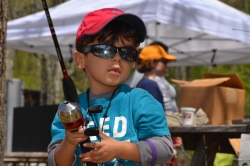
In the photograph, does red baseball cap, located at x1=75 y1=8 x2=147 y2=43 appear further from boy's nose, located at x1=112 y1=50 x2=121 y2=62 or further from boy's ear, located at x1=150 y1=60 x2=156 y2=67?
boy's ear, located at x1=150 y1=60 x2=156 y2=67

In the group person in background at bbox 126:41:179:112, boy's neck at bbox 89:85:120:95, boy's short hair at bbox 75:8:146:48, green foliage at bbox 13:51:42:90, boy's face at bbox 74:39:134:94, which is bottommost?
green foliage at bbox 13:51:42:90

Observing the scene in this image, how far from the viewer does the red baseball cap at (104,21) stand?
8.79 ft

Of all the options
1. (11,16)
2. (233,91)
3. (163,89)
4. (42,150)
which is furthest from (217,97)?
(11,16)

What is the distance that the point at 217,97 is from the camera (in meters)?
5.70

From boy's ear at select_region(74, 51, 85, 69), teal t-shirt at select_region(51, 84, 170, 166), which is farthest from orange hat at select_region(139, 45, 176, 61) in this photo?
teal t-shirt at select_region(51, 84, 170, 166)

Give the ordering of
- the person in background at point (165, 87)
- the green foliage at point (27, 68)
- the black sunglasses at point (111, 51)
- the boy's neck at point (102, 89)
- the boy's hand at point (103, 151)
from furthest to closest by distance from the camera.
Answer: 1. the green foliage at point (27, 68)
2. the person in background at point (165, 87)
3. the boy's neck at point (102, 89)
4. the black sunglasses at point (111, 51)
5. the boy's hand at point (103, 151)

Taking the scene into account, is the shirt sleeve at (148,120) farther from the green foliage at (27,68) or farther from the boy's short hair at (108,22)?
the green foliage at (27,68)

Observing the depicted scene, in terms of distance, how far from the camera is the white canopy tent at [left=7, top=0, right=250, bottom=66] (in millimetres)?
6598

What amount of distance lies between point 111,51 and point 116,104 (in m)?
0.23

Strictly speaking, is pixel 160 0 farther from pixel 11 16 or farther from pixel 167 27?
pixel 11 16

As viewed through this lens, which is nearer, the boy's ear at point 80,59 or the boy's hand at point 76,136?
the boy's hand at point 76,136

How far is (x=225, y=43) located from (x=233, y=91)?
10.7 feet

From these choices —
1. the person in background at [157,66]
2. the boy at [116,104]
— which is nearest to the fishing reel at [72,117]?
the boy at [116,104]

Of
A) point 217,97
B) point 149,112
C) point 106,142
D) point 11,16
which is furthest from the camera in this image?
point 11,16
